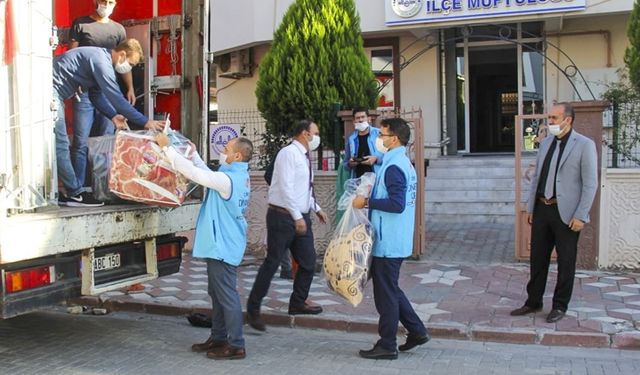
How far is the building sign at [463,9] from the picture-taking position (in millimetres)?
12289

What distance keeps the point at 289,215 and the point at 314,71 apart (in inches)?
160

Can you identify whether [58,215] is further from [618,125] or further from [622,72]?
[622,72]

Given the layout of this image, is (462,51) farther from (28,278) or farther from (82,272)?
(28,278)

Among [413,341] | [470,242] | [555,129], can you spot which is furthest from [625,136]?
[413,341]

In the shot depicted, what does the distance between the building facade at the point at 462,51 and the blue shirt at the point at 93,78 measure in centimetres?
848

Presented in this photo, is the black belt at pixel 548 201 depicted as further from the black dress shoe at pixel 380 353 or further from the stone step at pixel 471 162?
the stone step at pixel 471 162

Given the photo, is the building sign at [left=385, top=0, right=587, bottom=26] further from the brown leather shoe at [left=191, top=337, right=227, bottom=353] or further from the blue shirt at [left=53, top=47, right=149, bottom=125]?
the brown leather shoe at [left=191, top=337, right=227, bottom=353]

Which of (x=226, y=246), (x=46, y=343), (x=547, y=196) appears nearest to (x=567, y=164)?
(x=547, y=196)

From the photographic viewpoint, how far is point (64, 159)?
5.36 metres

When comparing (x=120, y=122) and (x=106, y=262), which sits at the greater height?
(x=120, y=122)

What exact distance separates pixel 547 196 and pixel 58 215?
13.0ft

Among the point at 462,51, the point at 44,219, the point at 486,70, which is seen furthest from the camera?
the point at 486,70

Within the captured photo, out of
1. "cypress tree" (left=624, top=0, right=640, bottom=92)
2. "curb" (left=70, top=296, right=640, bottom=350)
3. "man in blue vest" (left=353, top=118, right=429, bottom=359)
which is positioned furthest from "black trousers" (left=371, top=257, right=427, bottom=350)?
"cypress tree" (left=624, top=0, right=640, bottom=92)

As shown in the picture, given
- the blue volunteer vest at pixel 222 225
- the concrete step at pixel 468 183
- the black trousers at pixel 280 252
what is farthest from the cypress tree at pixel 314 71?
the blue volunteer vest at pixel 222 225
